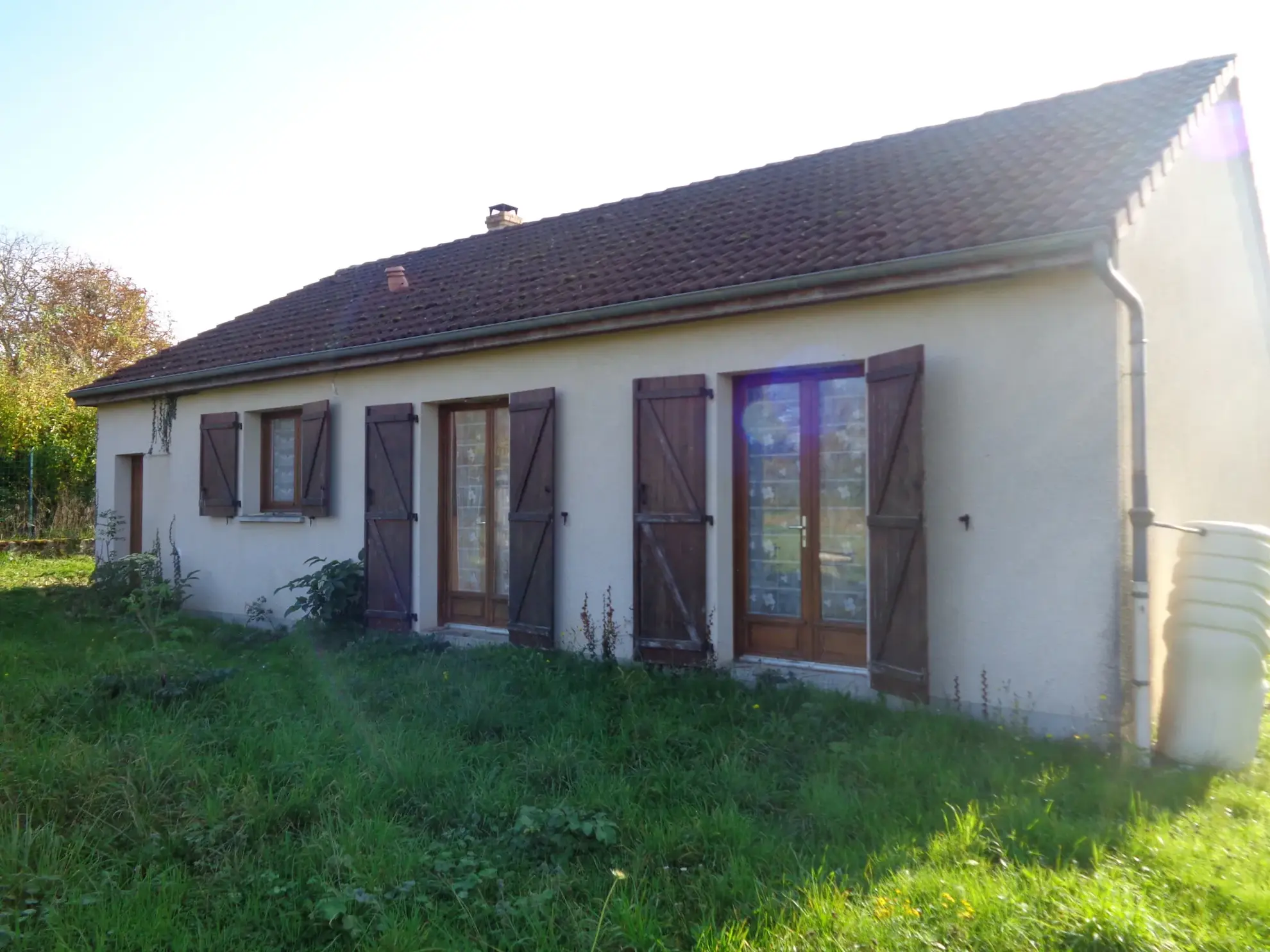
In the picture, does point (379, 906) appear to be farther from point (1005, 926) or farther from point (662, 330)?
point (662, 330)

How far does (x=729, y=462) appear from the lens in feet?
22.5

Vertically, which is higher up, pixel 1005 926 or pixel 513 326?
pixel 513 326

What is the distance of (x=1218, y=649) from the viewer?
4949mm

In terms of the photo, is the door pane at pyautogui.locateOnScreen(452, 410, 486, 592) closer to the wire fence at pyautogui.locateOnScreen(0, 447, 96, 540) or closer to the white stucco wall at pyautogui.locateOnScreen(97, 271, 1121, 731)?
the white stucco wall at pyautogui.locateOnScreen(97, 271, 1121, 731)

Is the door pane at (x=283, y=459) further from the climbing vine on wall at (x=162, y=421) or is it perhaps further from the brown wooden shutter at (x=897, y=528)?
the brown wooden shutter at (x=897, y=528)

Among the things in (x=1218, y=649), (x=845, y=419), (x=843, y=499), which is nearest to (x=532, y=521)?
(x=843, y=499)

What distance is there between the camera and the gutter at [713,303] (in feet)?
17.1

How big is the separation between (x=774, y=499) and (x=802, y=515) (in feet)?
0.86

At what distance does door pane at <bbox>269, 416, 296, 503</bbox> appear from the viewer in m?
10.3

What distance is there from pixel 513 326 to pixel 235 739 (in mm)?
3953

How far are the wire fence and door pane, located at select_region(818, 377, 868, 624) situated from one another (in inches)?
619

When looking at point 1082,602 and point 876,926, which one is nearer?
point 876,926

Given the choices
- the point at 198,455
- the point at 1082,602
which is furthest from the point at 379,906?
the point at 198,455

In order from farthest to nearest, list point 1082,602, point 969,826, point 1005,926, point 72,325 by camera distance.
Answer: point 72,325, point 1082,602, point 969,826, point 1005,926
